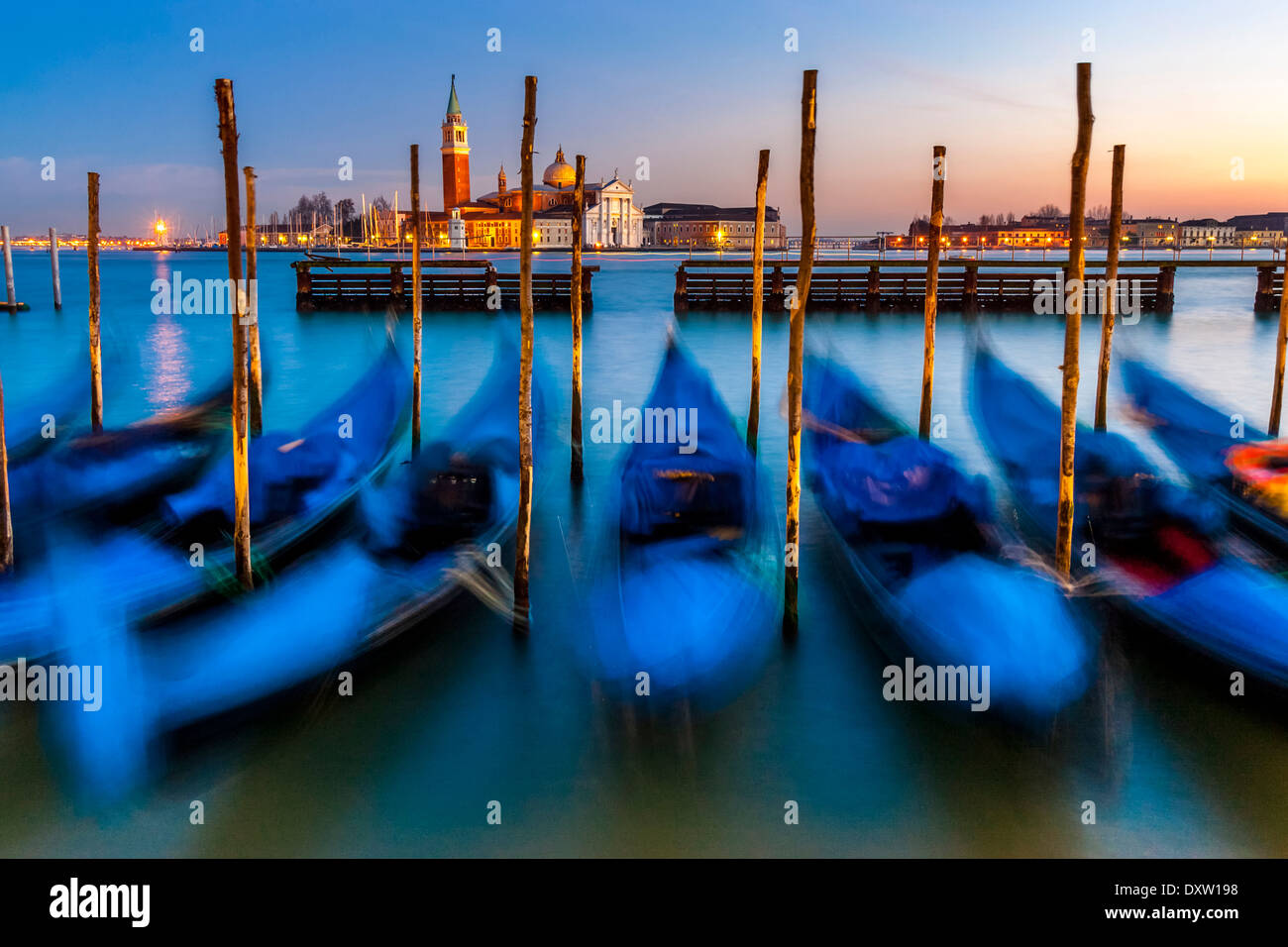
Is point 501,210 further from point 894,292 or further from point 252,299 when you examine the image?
point 252,299

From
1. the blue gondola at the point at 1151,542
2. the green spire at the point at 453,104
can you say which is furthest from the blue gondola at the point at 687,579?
the green spire at the point at 453,104

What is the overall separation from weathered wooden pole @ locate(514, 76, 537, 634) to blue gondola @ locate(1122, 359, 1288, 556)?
5420 millimetres

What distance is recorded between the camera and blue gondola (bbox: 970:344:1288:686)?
19.2ft

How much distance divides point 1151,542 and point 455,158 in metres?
104

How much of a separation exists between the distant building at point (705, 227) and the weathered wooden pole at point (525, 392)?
113 metres

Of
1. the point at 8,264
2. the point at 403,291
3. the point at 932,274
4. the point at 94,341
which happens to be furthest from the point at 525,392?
the point at 403,291

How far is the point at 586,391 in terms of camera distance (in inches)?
729

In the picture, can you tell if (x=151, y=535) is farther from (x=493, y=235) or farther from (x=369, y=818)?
(x=493, y=235)

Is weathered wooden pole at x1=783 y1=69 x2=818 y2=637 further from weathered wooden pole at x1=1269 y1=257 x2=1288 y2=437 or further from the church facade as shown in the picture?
the church facade

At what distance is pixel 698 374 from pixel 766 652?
15.6 ft

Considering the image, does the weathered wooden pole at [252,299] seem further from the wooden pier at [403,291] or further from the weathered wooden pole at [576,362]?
the wooden pier at [403,291]

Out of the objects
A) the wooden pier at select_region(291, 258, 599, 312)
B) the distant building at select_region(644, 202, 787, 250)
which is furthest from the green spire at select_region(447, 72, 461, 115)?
the wooden pier at select_region(291, 258, 599, 312)

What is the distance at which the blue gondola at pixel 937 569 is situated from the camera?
5.51 metres
